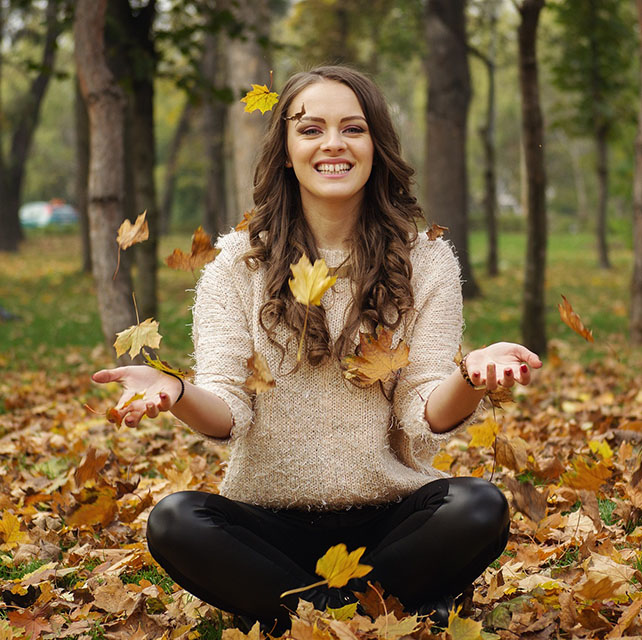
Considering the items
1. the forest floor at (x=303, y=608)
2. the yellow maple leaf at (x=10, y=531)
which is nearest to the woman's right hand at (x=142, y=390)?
the forest floor at (x=303, y=608)

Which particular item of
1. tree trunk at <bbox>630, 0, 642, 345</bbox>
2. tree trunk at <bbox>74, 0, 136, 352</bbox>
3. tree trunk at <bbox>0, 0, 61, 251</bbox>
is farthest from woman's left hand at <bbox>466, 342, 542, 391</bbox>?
tree trunk at <bbox>0, 0, 61, 251</bbox>

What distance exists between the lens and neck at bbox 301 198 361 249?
8.38ft

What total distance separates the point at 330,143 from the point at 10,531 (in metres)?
1.67

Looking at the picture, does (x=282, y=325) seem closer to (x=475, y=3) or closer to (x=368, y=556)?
(x=368, y=556)

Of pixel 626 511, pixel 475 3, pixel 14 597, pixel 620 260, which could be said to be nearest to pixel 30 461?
pixel 14 597

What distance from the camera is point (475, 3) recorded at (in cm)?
1401

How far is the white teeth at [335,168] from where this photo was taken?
2.43m

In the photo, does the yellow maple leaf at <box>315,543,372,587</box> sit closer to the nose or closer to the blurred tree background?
the nose

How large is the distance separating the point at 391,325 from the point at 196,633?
974 millimetres

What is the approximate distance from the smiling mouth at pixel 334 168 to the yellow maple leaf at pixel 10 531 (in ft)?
5.11

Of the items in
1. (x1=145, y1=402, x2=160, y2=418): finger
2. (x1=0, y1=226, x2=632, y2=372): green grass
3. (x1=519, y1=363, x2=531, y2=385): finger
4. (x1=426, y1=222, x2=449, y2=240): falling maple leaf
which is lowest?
(x1=0, y1=226, x2=632, y2=372): green grass

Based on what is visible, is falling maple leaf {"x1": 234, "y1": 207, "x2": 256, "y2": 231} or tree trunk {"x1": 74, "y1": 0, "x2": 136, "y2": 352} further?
tree trunk {"x1": 74, "y1": 0, "x2": 136, "y2": 352}

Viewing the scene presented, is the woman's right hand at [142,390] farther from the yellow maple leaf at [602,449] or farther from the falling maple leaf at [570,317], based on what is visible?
the yellow maple leaf at [602,449]

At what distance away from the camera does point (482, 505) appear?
2.07m
